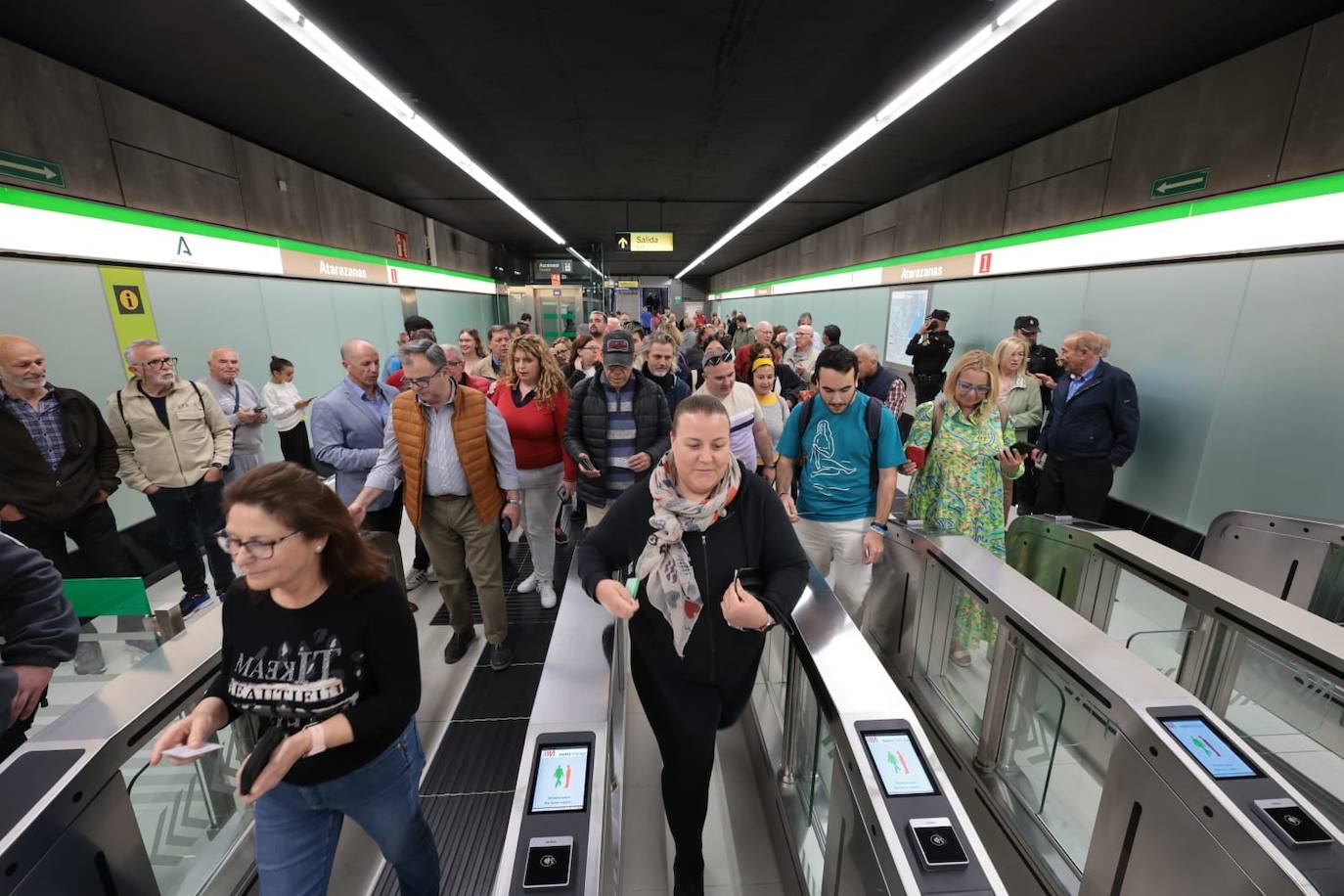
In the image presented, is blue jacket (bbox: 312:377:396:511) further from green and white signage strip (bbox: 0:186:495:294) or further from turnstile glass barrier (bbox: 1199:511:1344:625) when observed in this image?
turnstile glass barrier (bbox: 1199:511:1344:625)

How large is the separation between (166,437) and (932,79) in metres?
6.17

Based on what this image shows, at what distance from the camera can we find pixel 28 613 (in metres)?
1.55

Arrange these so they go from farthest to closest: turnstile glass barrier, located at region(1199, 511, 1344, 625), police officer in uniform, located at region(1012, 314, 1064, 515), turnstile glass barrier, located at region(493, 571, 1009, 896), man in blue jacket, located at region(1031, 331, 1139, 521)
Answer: police officer in uniform, located at region(1012, 314, 1064, 515) → man in blue jacket, located at region(1031, 331, 1139, 521) → turnstile glass barrier, located at region(1199, 511, 1344, 625) → turnstile glass barrier, located at region(493, 571, 1009, 896)

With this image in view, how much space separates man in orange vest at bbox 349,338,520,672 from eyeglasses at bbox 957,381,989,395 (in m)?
2.39

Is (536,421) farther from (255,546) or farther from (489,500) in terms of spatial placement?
(255,546)

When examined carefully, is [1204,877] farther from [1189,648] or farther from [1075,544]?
[1075,544]

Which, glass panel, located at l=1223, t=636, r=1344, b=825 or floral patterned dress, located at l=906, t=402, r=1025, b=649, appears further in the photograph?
floral patterned dress, located at l=906, t=402, r=1025, b=649

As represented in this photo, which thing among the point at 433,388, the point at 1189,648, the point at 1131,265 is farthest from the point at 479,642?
the point at 1131,265

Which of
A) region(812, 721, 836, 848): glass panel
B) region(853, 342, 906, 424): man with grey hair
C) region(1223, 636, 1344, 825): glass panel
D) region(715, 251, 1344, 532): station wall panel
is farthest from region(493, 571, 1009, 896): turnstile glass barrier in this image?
region(715, 251, 1344, 532): station wall panel

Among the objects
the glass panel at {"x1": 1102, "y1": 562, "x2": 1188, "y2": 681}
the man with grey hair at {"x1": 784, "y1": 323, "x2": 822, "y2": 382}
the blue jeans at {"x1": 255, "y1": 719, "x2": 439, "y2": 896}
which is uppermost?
the man with grey hair at {"x1": 784, "y1": 323, "x2": 822, "y2": 382}

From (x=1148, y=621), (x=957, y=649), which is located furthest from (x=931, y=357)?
(x=957, y=649)

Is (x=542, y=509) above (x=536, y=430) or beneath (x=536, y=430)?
beneath

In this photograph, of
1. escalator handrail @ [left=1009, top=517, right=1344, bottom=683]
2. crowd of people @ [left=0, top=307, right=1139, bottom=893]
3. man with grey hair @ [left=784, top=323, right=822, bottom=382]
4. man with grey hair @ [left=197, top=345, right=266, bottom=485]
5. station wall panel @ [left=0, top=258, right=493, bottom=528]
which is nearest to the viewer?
crowd of people @ [left=0, top=307, right=1139, bottom=893]

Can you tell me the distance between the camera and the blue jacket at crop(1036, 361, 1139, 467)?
156 inches
